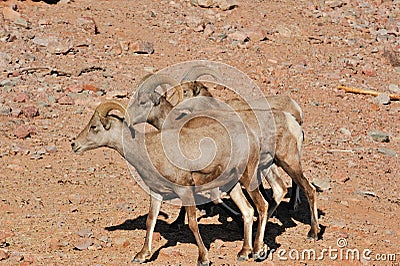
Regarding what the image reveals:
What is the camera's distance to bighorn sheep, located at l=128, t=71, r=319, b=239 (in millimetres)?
10094

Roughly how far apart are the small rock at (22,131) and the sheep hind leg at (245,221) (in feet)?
20.2

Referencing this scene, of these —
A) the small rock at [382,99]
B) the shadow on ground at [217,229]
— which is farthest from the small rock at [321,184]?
the small rock at [382,99]

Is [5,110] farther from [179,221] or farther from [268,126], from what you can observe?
[268,126]

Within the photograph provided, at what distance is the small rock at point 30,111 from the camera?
50.9 feet

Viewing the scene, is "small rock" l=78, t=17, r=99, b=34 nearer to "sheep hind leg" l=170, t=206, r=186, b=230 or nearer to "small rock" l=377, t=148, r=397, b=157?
"small rock" l=377, t=148, r=397, b=157

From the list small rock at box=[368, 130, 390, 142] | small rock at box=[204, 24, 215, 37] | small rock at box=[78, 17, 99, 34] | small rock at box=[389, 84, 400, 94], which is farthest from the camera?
small rock at box=[204, 24, 215, 37]

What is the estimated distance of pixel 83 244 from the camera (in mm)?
9398

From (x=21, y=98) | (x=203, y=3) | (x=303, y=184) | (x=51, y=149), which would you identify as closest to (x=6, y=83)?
(x=21, y=98)

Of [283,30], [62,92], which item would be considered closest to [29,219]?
[62,92]

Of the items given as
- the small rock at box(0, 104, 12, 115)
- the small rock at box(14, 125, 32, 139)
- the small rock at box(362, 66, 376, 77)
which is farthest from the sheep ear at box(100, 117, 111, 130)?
the small rock at box(362, 66, 376, 77)

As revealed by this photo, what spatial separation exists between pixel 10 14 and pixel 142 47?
4102 millimetres

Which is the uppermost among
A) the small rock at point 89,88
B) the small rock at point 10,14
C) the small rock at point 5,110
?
the small rock at point 5,110

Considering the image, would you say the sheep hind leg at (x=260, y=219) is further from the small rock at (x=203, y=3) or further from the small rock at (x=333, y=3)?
Result: the small rock at (x=333, y=3)

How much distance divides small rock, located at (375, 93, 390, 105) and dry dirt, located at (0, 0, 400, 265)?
0.33ft
